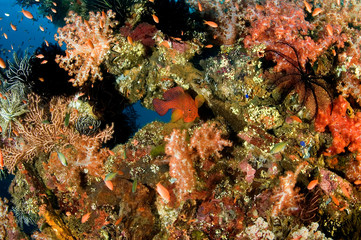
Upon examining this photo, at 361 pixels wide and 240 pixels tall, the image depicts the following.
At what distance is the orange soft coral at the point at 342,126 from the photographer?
383 centimetres

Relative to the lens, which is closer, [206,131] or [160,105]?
[206,131]

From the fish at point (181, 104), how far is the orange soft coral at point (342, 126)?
7.92 feet

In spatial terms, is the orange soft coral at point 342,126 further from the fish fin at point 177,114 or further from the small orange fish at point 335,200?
the fish fin at point 177,114

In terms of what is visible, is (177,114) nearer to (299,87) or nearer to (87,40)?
(299,87)

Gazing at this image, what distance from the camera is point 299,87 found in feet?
12.2

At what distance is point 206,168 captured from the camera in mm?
4031

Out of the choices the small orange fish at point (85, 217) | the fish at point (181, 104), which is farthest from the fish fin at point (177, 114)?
the small orange fish at point (85, 217)

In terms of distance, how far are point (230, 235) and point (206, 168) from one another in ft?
3.96

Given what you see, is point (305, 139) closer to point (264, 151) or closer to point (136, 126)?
point (264, 151)

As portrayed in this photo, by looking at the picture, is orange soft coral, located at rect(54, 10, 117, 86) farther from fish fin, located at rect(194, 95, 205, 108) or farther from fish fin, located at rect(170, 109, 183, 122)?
fish fin, located at rect(194, 95, 205, 108)

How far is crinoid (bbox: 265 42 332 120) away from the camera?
371 centimetres

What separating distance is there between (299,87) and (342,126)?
47.6 inches

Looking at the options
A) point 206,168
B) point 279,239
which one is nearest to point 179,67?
point 206,168

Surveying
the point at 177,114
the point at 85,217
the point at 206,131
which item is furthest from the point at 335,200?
the point at 85,217
